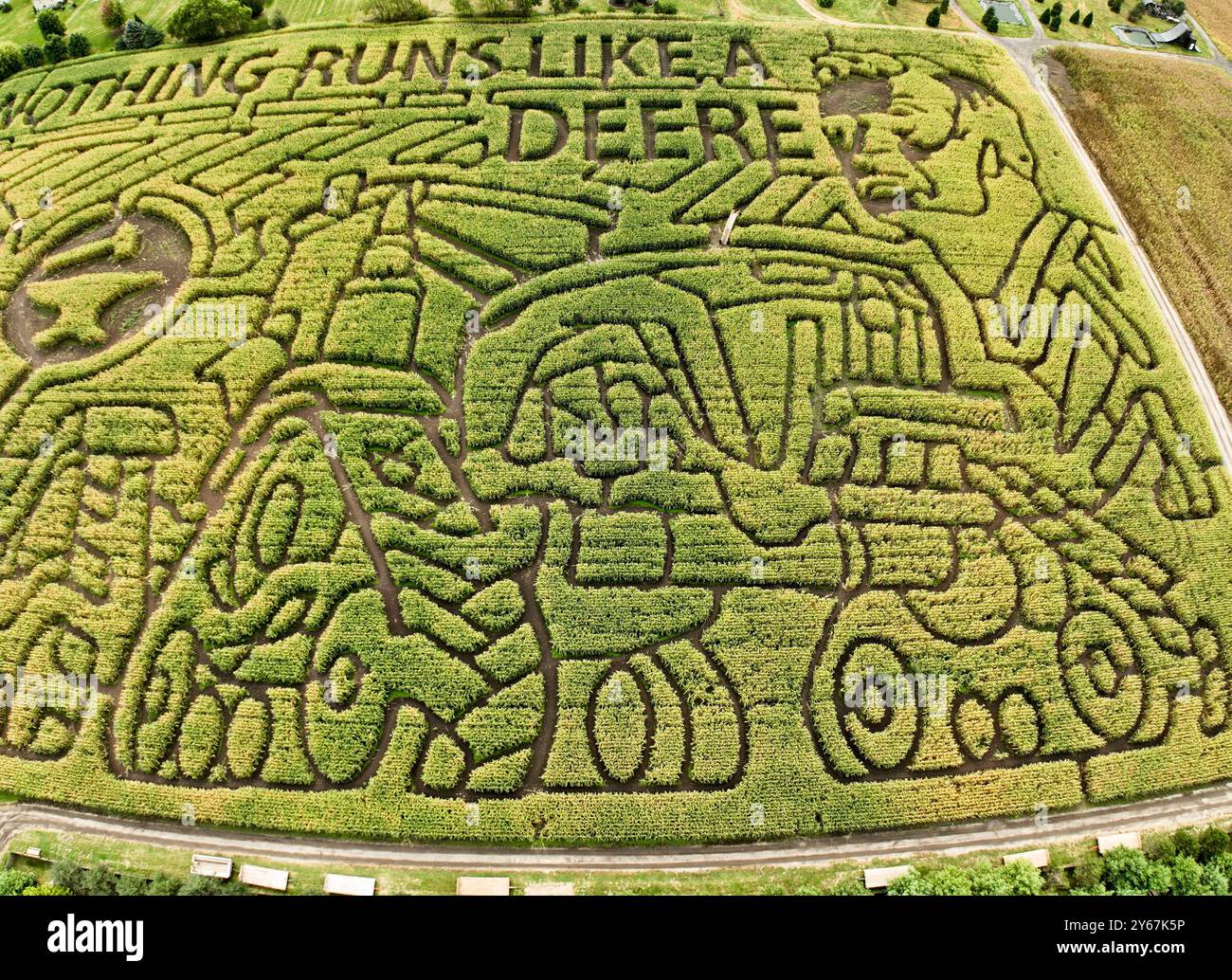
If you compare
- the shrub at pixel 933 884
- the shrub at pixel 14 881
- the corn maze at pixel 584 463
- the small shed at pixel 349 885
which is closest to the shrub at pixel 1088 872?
the corn maze at pixel 584 463

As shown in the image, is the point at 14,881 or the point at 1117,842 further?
the point at 1117,842

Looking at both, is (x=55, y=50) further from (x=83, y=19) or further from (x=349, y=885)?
(x=349, y=885)

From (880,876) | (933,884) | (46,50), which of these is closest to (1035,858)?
(933,884)

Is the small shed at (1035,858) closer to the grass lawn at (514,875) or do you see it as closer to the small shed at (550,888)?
the grass lawn at (514,875)

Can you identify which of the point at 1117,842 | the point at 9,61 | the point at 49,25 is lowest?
the point at 1117,842

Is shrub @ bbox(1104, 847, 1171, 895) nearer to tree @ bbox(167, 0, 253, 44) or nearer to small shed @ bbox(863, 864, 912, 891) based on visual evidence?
small shed @ bbox(863, 864, 912, 891)
